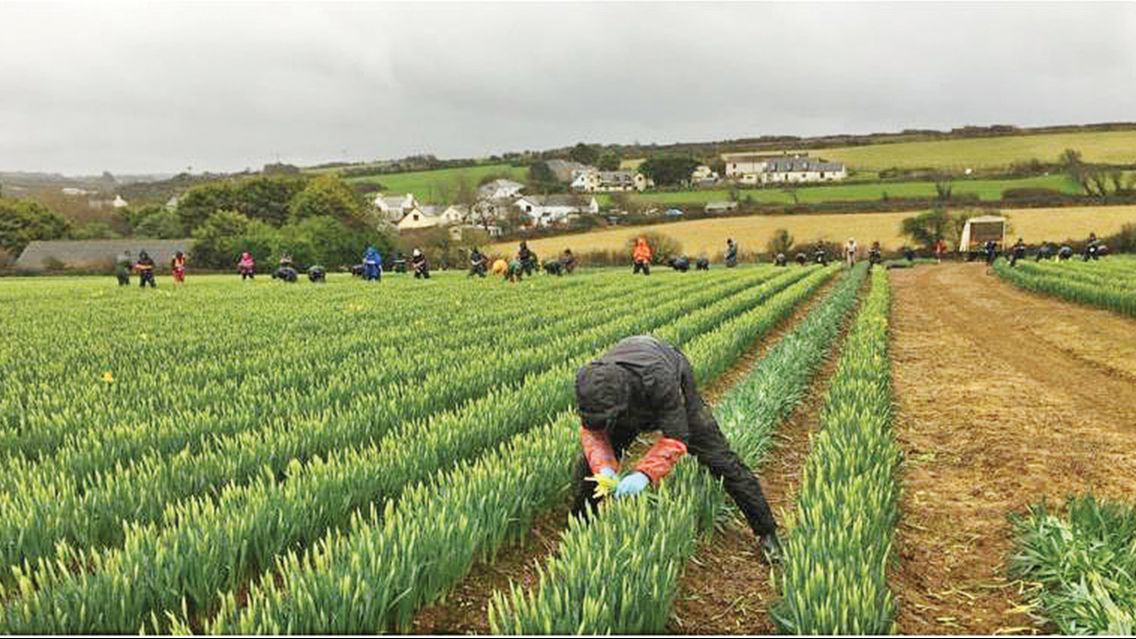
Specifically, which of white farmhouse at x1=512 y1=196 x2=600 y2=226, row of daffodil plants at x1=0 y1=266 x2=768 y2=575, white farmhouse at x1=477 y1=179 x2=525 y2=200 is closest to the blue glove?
row of daffodil plants at x1=0 y1=266 x2=768 y2=575

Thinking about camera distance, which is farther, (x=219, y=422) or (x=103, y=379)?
(x=103, y=379)

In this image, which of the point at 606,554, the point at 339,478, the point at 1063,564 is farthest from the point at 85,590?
the point at 1063,564

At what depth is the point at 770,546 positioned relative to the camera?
4.09m

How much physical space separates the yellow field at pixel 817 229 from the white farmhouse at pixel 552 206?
12.4 meters

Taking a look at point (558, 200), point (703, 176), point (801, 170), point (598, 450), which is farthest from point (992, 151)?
point (598, 450)

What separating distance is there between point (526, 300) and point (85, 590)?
15.3 m

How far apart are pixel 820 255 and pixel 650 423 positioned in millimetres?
42433

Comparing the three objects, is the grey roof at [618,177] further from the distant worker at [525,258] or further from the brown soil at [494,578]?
the brown soil at [494,578]

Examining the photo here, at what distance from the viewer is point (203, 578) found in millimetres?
3295

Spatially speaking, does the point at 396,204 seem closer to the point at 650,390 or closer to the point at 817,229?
the point at 817,229

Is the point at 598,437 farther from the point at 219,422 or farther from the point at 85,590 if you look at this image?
the point at 219,422

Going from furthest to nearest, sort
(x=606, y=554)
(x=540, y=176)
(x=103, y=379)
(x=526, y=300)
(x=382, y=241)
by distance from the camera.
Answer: (x=540, y=176)
(x=382, y=241)
(x=526, y=300)
(x=103, y=379)
(x=606, y=554)

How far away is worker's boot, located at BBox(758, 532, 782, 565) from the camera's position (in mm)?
4048

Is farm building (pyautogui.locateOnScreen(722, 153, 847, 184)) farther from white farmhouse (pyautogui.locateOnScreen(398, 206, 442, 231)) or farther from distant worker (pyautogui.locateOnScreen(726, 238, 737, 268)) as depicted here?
distant worker (pyautogui.locateOnScreen(726, 238, 737, 268))
